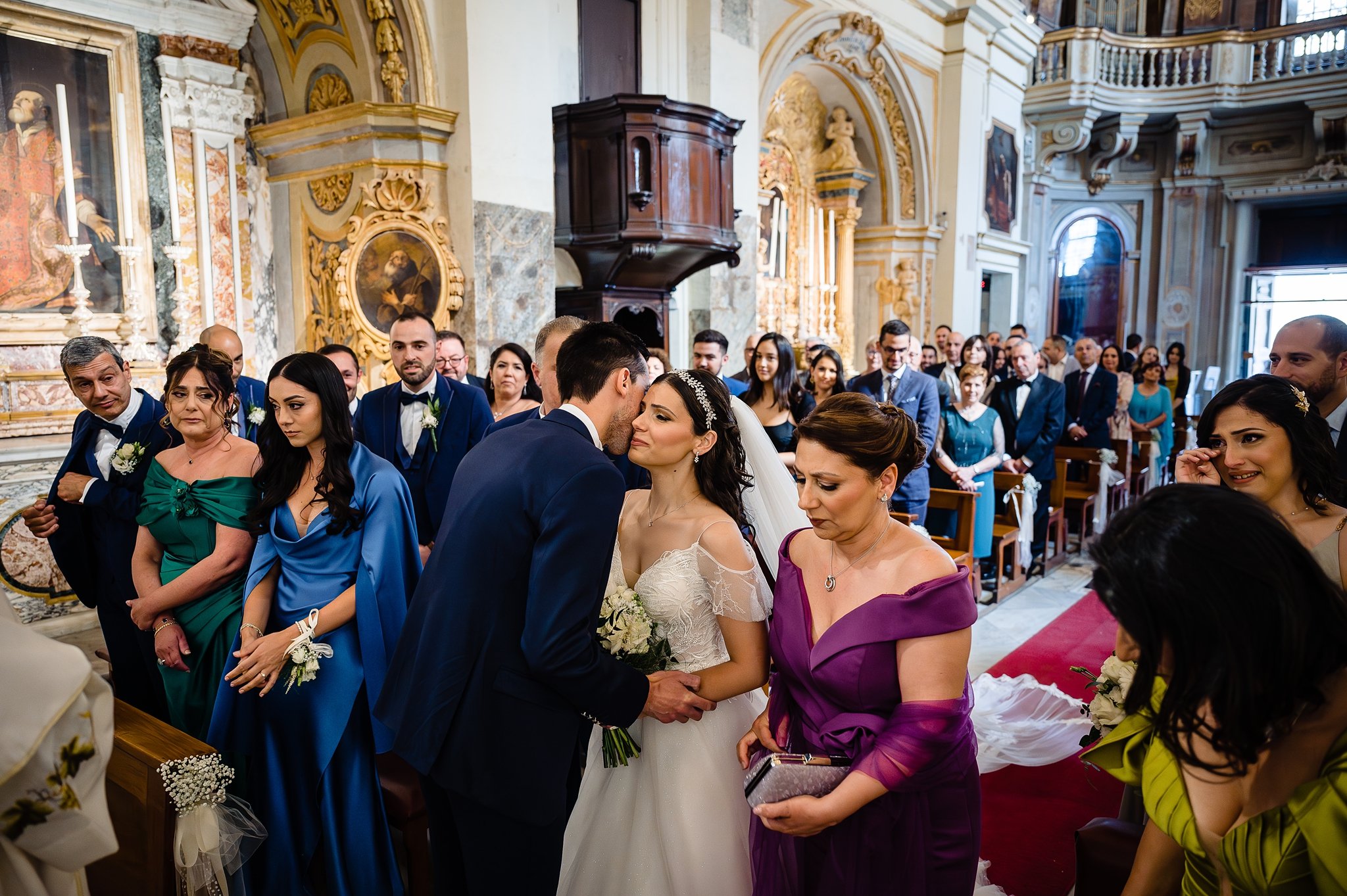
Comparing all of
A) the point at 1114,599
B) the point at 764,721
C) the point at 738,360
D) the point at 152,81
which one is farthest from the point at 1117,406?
the point at 152,81

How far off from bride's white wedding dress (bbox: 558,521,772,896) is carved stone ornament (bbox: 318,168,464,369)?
4549 millimetres

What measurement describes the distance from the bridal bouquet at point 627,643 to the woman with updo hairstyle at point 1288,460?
63.1 inches

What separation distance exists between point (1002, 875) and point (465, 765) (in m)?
2.08

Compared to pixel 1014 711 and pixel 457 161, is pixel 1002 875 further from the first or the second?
pixel 457 161

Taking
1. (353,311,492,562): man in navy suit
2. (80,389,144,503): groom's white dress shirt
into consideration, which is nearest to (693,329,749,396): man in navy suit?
(353,311,492,562): man in navy suit

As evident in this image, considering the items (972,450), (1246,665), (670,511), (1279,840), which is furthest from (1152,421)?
(1246,665)

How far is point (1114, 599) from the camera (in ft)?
4.25

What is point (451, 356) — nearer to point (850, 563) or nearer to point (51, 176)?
point (51, 176)

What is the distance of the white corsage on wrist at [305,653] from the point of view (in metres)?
2.59

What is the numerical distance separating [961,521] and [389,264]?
4.60 m

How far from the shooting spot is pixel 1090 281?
1809 cm

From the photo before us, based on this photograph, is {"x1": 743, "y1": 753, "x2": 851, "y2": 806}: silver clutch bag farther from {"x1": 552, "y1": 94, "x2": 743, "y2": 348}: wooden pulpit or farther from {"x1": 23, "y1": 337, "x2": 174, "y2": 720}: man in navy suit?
{"x1": 552, "y1": 94, "x2": 743, "y2": 348}: wooden pulpit

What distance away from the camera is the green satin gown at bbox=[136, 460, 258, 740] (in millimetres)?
2965

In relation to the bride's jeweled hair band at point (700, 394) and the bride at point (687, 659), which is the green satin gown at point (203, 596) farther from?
the bride's jeweled hair band at point (700, 394)
